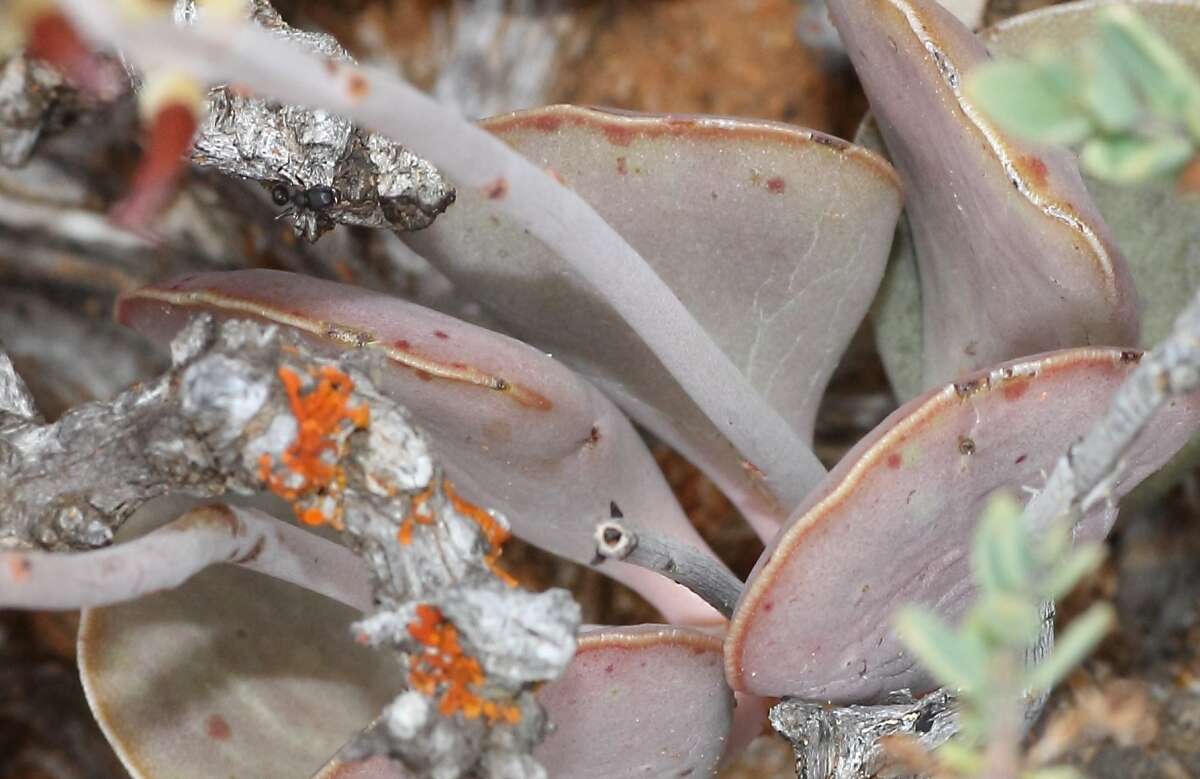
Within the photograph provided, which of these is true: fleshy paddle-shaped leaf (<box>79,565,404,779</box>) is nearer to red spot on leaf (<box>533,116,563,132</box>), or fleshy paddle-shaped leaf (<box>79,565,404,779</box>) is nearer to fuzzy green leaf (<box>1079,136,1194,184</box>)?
red spot on leaf (<box>533,116,563,132</box>)

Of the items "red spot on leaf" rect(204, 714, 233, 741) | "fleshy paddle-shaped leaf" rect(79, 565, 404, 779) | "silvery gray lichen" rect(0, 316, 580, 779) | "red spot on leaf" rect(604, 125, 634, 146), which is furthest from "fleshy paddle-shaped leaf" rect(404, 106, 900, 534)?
"red spot on leaf" rect(204, 714, 233, 741)

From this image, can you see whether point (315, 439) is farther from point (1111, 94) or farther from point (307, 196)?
point (1111, 94)

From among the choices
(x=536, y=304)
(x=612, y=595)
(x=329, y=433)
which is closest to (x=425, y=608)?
(x=329, y=433)

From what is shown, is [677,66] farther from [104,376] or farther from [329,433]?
[329,433]

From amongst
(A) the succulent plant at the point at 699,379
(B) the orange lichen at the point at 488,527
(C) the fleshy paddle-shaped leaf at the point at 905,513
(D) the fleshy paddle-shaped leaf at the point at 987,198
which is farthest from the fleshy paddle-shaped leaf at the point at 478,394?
(D) the fleshy paddle-shaped leaf at the point at 987,198

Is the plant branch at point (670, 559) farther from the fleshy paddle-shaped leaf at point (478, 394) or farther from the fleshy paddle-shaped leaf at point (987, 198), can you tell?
the fleshy paddle-shaped leaf at point (987, 198)

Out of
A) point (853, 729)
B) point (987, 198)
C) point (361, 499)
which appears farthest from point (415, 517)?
point (987, 198)

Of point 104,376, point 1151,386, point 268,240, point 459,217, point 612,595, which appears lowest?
point 612,595
